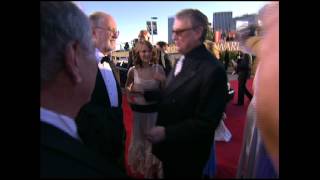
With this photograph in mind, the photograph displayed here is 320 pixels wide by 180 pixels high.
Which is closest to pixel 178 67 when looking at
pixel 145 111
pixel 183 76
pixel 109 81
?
pixel 183 76

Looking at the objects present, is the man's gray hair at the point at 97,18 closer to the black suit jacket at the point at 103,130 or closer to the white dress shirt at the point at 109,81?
the black suit jacket at the point at 103,130

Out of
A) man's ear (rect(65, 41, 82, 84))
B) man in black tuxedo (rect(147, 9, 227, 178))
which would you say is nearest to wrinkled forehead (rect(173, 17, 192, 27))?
man in black tuxedo (rect(147, 9, 227, 178))

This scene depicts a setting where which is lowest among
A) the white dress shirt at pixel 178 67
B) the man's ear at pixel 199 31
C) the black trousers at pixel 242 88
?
the black trousers at pixel 242 88

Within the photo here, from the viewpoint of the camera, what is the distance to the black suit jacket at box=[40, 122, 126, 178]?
65cm

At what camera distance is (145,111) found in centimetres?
79

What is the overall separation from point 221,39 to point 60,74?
1.33 ft

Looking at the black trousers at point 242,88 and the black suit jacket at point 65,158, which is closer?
the black suit jacket at point 65,158

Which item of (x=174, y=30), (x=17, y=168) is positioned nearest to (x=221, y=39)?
(x=174, y=30)

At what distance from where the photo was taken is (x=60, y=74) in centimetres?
71

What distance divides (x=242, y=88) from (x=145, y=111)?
0.47 meters

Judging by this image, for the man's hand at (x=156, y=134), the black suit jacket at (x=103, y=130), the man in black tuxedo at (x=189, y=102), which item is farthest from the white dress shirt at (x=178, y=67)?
the black suit jacket at (x=103, y=130)

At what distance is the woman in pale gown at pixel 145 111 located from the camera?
2.58 ft

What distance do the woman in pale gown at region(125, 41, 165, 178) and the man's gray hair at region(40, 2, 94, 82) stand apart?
0.21 m
